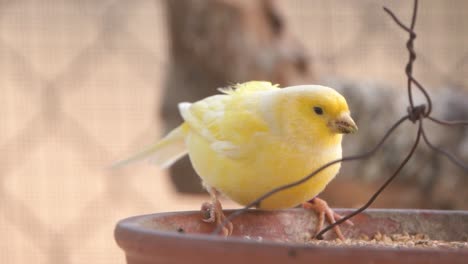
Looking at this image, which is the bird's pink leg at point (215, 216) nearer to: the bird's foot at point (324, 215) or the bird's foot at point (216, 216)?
the bird's foot at point (216, 216)

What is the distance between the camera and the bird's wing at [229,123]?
1.33m

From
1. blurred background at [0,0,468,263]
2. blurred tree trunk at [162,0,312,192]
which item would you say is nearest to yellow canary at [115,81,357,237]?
blurred tree trunk at [162,0,312,192]

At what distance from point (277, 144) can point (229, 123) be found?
98mm

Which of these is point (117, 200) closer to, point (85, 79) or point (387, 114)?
point (85, 79)

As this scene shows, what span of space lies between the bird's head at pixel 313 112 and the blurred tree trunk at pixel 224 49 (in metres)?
1.36

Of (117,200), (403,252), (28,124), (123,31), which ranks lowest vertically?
(117,200)

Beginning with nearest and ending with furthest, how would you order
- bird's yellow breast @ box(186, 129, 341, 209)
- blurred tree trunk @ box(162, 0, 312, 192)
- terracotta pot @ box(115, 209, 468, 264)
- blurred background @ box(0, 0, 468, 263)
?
terracotta pot @ box(115, 209, 468, 264) → bird's yellow breast @ box(186, 129, 341, 209) → blurred tree trunk @ box(162, 0, 312, 192) → blurred background @ box(0, 0, 468, 263)

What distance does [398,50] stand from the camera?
11.6 ft

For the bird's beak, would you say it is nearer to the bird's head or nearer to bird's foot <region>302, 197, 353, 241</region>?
A: the bird's head

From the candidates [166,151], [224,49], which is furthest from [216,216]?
[224,49]

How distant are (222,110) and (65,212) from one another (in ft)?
6.51

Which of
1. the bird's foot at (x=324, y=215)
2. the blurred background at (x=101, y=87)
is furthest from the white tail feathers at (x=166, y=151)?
the blurred background at (x=101, y=87)

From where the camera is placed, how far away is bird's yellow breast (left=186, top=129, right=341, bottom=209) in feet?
4.26

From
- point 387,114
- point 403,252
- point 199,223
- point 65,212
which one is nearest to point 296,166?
point 199,223
